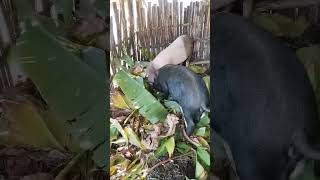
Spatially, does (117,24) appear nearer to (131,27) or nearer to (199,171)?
(131,27)

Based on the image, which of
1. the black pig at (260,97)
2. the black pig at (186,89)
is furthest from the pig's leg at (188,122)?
the black pig at (260,97)

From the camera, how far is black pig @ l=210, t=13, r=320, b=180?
5.98 ft

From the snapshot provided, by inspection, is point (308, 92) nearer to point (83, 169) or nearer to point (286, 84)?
point (286, 84)

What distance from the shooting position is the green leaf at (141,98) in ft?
5.75

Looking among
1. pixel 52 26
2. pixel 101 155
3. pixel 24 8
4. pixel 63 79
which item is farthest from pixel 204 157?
pixel 24 8

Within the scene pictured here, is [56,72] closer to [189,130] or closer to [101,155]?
[101,155]

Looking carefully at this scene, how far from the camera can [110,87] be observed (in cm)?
176

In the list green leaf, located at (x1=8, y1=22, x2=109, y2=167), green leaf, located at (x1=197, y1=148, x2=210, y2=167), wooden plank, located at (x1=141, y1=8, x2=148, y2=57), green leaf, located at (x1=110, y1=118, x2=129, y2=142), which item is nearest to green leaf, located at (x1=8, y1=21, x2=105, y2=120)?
green leaf, located at (x1=8, y1=22, x2=109, y2=167)

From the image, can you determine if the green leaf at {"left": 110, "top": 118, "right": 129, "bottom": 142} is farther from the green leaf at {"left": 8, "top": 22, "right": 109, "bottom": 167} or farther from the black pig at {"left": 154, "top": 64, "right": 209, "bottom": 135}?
the black pig at {"left": 154, "top": 64, "right": 209, "bottom": 135}

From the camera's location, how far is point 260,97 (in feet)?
6.00

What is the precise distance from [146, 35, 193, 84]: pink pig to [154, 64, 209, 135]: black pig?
2cm

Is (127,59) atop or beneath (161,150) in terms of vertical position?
atop

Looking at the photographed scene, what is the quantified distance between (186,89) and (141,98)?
0.55 ft

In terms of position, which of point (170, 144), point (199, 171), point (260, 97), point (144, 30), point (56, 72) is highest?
point (144, 30)
